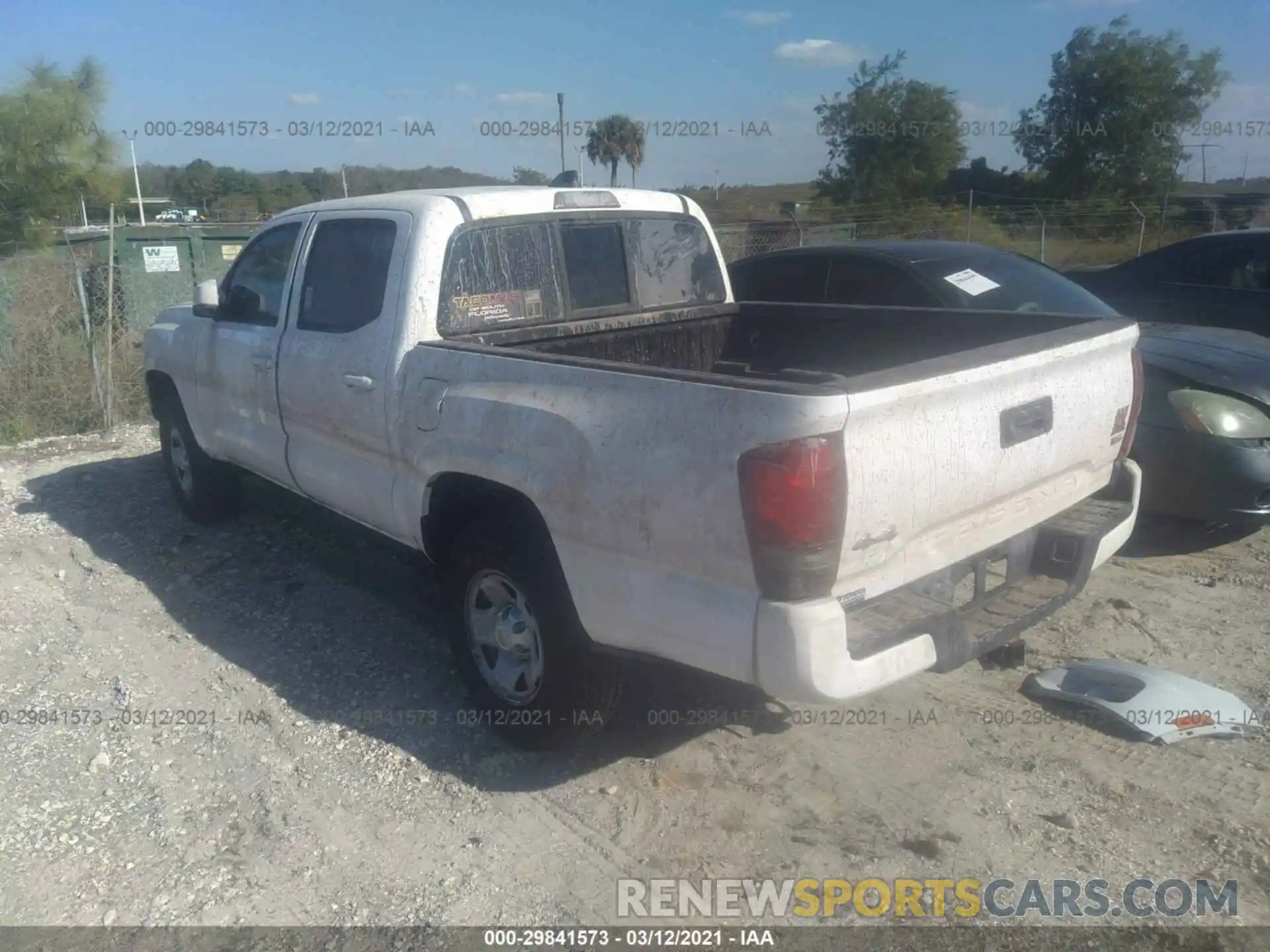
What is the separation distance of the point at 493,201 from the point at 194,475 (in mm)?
3183

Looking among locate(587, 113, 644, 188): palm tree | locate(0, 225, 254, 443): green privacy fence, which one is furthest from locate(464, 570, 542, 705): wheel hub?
locate(587, 113, 644, 188): palm tree

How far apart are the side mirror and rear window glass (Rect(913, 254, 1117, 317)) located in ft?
13.3

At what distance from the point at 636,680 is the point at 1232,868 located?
7.25 feet

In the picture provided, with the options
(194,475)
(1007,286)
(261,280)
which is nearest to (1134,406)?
(1007,286)

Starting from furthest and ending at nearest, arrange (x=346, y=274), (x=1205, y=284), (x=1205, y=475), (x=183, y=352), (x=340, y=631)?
1. (x=1205, y=284)
2. (x=183, y=352)
3. (x=1205, y=475)
4. (x=340, y=631)
5. (x=346, y=274)

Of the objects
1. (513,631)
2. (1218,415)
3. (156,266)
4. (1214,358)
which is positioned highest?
(156,266)

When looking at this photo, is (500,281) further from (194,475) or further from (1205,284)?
(1205,284)

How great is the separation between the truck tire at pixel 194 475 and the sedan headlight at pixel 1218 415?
5.45 m

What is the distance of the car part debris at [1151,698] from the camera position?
3.73 meters

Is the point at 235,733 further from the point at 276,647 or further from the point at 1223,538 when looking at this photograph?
the point at 1223,538

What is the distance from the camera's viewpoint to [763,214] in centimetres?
2636

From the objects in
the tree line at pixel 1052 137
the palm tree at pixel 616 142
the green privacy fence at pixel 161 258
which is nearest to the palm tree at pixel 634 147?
the palm tree at pixel 616 142

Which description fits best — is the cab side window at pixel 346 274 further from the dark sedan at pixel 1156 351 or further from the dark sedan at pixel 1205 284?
the dark sedan at pixel 1205 284

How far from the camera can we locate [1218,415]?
17.3ft
